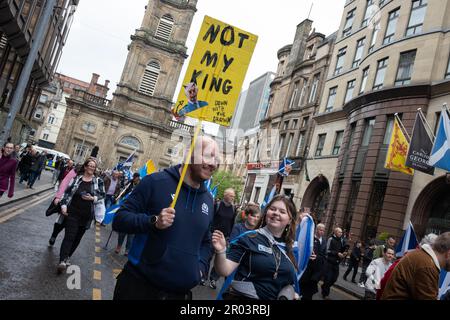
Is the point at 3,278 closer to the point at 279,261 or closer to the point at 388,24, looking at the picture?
the point at 279,261

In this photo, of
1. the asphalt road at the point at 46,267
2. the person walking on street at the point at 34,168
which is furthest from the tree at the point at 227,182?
the asphalt road at the point at 46,267

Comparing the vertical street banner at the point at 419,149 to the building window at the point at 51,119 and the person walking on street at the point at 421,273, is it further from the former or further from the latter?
the building window at the point at 51,119

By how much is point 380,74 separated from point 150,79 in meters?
40.9

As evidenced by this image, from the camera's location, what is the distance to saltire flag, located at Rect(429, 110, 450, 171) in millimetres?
12594

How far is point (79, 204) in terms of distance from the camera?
765 cm

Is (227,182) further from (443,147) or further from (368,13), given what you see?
(443,147)

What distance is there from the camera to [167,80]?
194ft

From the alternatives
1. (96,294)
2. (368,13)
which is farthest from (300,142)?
(96,294)

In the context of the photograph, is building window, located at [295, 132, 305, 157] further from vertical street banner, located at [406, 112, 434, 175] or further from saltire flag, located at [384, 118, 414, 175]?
vertical street banner, located at [406, 112, 434, 175]

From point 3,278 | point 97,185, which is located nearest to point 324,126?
point 97,185

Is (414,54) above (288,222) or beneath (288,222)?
above

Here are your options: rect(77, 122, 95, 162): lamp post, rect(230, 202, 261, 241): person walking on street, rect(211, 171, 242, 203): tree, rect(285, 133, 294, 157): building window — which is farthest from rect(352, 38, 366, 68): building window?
rect(77, 122, 95, 162): lamp post

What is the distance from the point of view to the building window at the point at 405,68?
2152 centimetres
